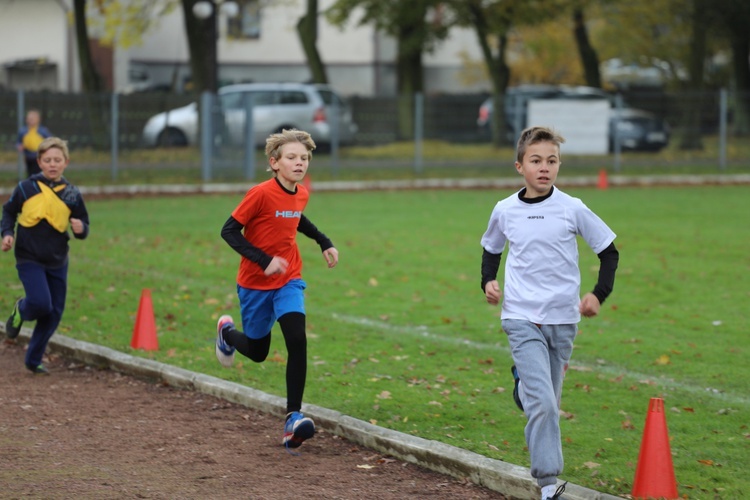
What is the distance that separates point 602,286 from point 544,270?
0.30 meters

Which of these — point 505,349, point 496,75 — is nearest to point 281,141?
point 505,349

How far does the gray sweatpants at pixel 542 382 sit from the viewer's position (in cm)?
564

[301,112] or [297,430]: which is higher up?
[301,112]

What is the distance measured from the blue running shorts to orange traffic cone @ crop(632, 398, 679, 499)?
225 centimetres

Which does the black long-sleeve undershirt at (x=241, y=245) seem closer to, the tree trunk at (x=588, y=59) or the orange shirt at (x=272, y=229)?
the orange shirt at (x=272, y=229)

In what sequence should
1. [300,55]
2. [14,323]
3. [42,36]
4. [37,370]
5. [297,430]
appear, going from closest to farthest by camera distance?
1. [297,430]
2. [37,370]
3. [14,323]
4. [42,36]
5. [300,55]

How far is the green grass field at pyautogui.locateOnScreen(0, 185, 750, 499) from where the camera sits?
715cm

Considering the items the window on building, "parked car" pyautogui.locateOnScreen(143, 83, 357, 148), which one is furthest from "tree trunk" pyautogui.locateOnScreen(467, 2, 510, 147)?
the window on building

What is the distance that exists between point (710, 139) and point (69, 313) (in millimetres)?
24009

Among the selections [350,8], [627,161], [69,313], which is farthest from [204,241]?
[350,8]

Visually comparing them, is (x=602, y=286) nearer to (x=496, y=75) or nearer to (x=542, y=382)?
(x=542, y=382)

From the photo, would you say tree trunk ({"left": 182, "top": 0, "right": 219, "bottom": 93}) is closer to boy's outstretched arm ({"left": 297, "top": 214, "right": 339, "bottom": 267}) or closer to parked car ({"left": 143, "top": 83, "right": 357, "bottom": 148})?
parked car ({"left": 143, "top": 83, "right": 357, "bottom": 148})

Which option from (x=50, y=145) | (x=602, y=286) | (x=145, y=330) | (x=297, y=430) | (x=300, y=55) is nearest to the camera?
(x=602, y=286)

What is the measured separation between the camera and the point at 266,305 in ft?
23.7
